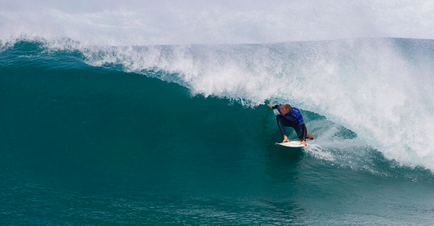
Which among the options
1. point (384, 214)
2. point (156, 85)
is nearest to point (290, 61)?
point (156, 85)

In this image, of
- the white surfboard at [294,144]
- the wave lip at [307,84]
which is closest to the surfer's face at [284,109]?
the white surfboard at [294,144]

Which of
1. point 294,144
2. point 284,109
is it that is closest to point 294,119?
point 284,109

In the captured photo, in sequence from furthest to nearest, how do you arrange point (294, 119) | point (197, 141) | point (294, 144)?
point (197, 141), point (294, 119), point (294, 144)

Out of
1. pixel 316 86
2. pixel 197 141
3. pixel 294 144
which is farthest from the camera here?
pixel 316 86

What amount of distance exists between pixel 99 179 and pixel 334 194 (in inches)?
186

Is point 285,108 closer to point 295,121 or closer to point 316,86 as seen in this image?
point 295,121

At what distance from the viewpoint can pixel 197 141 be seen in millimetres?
8289

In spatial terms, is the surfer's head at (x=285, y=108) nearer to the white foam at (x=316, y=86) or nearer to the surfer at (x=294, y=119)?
the surfer at (x=294, y=119)

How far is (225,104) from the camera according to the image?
9.73 meters

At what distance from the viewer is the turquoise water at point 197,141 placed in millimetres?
5594

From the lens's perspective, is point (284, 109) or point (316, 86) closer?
point (284, 109)

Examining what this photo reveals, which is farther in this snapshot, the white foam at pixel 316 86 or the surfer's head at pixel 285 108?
the white foam at pixel 316 86

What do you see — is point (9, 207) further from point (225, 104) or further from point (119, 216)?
point (225, 104)

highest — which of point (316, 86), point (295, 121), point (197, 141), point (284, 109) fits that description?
point (316, 86)
